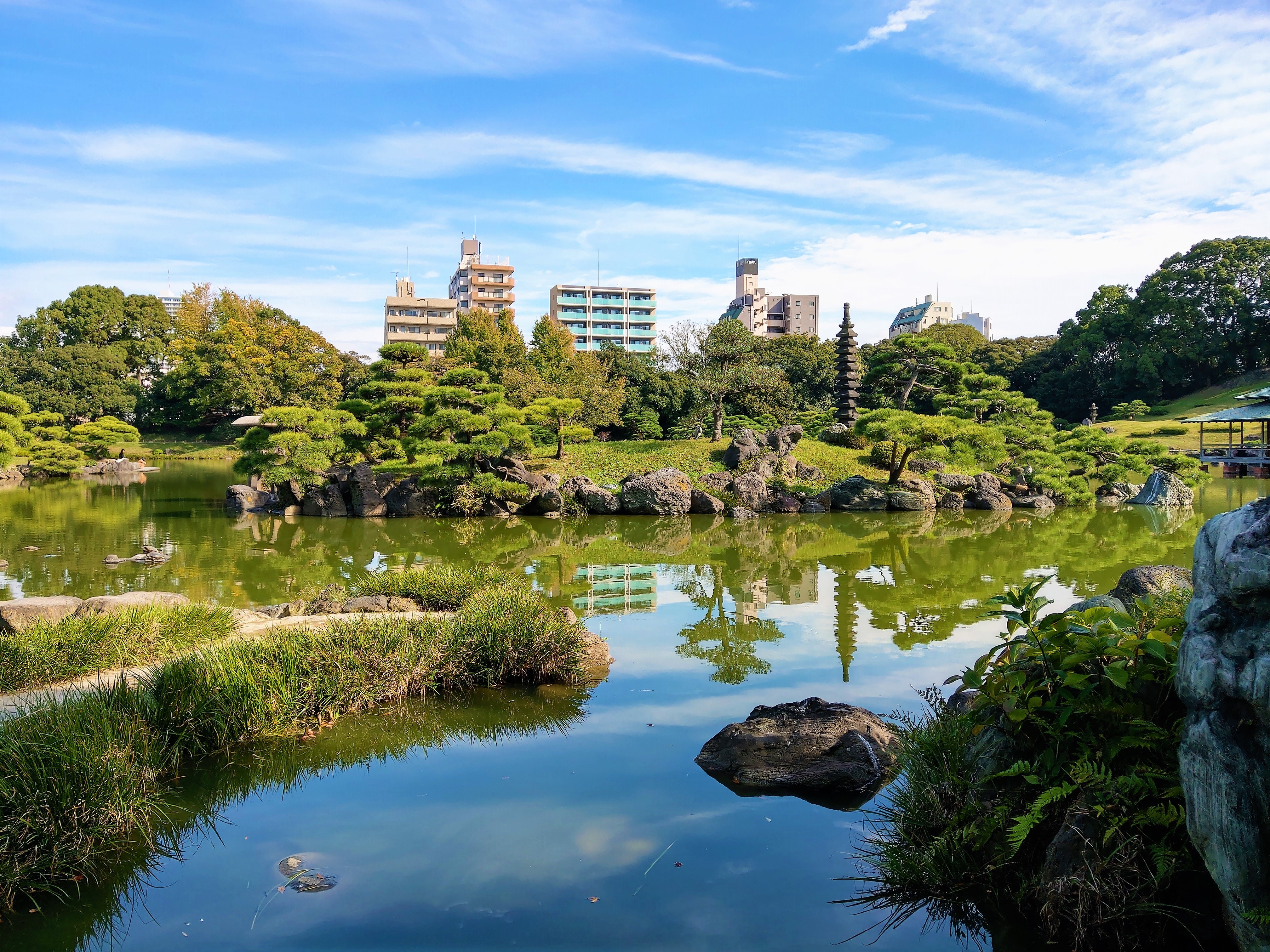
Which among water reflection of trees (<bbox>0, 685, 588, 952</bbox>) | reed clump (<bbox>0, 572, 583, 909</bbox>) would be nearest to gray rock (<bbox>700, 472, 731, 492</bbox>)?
reed clump (<bbox>0, 572, 583, 909</bbox>)

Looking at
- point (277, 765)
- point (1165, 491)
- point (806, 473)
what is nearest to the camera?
point (277, 765)

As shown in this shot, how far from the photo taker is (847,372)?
78.1ft

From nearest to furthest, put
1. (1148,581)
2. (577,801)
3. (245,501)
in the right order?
(577,801) < (1148,581) < (245,501)

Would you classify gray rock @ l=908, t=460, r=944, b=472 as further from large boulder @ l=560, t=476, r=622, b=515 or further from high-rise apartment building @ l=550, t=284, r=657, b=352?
high-rise apartment building @ l=550, t=284, r=657, b=352

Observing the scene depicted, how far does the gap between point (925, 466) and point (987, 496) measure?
8.06ft

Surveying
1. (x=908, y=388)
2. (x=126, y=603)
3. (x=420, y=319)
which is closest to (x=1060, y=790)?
(x=126, y=603)

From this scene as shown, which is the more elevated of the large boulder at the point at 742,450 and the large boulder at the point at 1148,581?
the large boulder at the point at 742,450

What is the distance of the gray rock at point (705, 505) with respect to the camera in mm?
16625

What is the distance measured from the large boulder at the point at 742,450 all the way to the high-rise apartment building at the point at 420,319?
41.6 metres

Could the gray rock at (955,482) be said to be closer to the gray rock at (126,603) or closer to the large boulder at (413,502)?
the large boulder at (413,502)

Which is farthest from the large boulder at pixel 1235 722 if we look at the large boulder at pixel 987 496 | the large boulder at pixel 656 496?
the large boulder at pixel 987 496

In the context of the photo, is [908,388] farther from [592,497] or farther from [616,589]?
[616,589]

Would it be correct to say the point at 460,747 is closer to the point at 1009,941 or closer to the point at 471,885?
the point at 471,885

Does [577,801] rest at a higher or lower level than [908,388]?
lower
